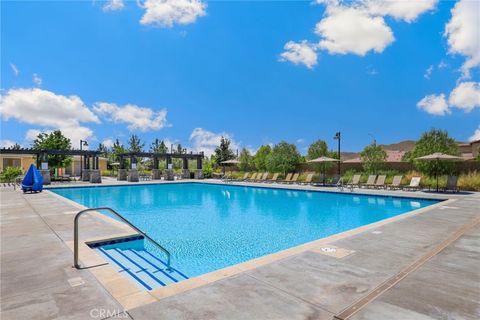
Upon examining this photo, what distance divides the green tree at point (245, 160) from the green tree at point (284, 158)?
6507mm

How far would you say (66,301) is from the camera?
2.84m

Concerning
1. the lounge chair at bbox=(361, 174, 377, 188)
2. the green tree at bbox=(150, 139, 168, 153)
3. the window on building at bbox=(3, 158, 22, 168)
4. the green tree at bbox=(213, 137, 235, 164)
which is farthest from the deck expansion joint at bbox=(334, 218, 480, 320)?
the green tree at bbox=(150, 139, 168, 153)

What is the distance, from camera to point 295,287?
3127 mm

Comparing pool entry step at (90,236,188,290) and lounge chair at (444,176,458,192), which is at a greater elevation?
lounge chair at (444,176,458,192)

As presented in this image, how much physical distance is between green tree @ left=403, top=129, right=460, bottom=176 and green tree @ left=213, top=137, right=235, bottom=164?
3005cm

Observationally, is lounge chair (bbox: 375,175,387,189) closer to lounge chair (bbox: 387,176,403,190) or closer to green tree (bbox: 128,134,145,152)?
lounge chair (bbox: 387,176,403,190)

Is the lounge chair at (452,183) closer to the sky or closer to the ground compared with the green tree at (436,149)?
closer to the ground

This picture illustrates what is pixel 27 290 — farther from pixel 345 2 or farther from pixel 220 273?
pixel 345 2

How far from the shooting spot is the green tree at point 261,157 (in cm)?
2850

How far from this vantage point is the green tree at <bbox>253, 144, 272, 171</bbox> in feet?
93.5

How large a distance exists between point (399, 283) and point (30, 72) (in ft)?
75.0

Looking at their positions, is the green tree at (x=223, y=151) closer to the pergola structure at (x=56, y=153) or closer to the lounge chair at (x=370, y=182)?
the pergola structure at (x=56, y=153)

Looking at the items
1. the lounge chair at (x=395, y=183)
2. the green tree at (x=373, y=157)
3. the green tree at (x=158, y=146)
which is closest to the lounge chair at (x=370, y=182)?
the lounge chair at (x=395, y=183)

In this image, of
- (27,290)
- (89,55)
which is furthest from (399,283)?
(89,55)
